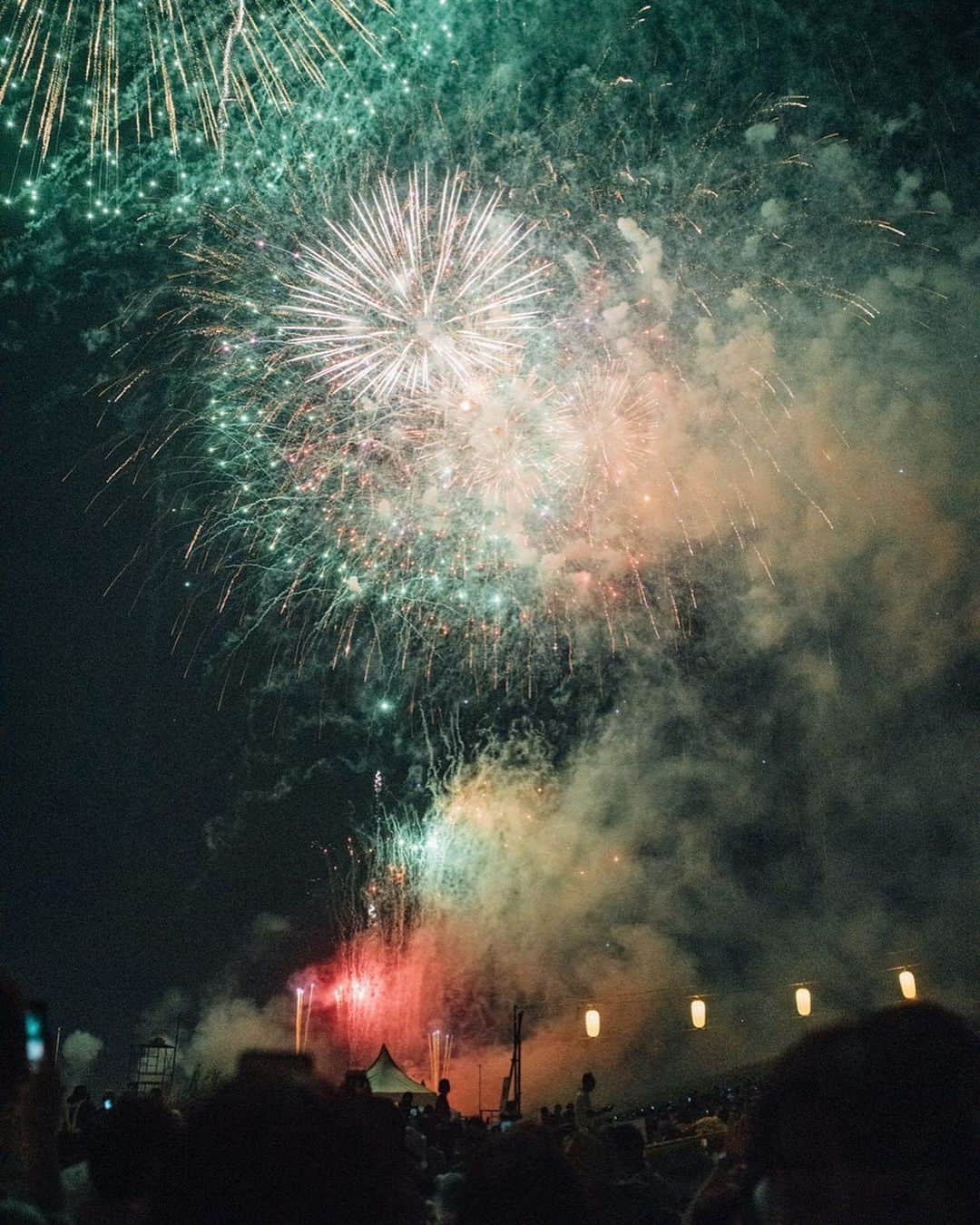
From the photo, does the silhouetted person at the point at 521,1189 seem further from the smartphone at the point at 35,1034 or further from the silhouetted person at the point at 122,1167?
the silhouetted person at the point at 122,1167

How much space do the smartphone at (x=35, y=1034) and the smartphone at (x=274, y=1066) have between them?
A: 1.32 feet

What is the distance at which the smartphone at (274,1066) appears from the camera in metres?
1.59

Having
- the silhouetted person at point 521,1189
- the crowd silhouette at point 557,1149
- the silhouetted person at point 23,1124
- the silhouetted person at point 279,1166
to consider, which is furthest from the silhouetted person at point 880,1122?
the silhouetted person at point 23,1124

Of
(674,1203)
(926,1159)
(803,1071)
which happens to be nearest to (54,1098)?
(803,1071)

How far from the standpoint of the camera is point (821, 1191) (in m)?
1.42

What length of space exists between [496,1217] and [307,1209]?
1.35 feet

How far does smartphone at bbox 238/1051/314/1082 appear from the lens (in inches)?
62.5

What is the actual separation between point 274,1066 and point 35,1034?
1.99ft

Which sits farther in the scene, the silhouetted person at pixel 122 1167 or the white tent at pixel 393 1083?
the white tent at pixel 393 1083

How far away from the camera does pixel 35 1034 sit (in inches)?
Answer: 75.6

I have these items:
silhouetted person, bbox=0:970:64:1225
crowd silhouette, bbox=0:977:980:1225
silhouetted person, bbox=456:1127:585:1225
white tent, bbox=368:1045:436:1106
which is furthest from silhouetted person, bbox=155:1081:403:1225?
white tent, bbox=368:1045:436:1106

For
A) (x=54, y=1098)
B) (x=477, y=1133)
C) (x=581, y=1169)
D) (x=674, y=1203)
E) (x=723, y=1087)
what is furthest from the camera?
(x=723, y=1087)

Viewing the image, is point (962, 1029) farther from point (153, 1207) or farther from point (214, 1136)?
point (153, 1207)

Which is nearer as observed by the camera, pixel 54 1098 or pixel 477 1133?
pixel 54 1098
